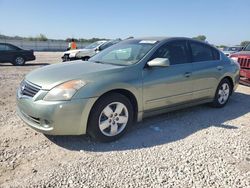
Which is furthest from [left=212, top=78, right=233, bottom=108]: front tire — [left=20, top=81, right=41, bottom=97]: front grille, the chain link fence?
the chain link fence

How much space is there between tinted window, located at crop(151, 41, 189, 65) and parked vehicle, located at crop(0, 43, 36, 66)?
13459mm

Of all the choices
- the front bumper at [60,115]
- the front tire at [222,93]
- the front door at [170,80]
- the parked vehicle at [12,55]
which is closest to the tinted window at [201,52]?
the front door at [170,80]

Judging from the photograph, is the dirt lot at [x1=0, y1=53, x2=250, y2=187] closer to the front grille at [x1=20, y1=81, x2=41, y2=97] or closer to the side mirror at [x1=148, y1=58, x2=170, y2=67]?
the front grille at [x1=20, y1=81, x2=41, y2=97]

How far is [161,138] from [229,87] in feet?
9.39

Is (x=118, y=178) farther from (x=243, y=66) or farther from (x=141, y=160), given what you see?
(x=243, y=66)

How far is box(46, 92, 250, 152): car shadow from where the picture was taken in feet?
13.0

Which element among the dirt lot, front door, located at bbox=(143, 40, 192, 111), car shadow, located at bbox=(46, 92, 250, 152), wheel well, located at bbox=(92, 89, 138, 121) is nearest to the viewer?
the dirt lot

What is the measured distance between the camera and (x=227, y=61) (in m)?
6.12

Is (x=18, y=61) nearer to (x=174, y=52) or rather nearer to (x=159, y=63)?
(x=174, y=52)

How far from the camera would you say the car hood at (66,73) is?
12.4ft

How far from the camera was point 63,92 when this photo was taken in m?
3.63

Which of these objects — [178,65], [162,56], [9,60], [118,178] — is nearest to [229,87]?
[178,65]

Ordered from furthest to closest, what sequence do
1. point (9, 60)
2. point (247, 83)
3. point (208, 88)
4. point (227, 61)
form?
point (9, 60)
point (247, 83)
point (227, 61)
point (208, 88)

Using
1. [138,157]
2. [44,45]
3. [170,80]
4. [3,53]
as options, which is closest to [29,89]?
[138,157]
